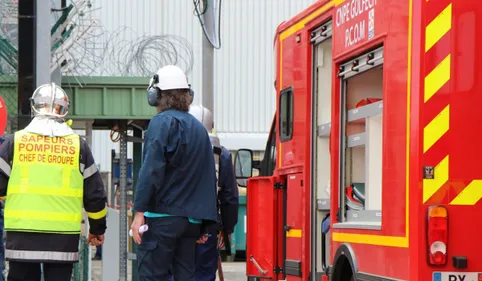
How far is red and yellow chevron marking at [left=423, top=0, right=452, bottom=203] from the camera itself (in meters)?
6.00

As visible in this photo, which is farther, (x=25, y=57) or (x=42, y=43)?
(x=25, y=57)

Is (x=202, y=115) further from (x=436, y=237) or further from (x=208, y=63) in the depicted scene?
(x=436, y=237)

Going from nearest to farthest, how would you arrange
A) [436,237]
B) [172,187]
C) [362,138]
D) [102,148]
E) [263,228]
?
[436,237], [362,138], [172,187], [263,228], [102,148]

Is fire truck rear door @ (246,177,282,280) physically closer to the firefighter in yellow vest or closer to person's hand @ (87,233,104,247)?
person's hand @ (87,233,104,247)

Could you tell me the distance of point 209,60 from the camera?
15.6 metres

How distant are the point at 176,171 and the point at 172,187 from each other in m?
0.11

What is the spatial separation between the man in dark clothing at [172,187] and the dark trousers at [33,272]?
0.50 m

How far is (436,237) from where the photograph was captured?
598 centimetres

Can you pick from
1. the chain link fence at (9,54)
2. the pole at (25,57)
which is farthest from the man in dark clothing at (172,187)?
the chain link fence at (9,54)

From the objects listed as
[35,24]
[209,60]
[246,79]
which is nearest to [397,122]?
[35,24]

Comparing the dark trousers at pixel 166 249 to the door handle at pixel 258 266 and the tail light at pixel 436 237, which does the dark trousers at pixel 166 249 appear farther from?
the tail light at pixel 436 237

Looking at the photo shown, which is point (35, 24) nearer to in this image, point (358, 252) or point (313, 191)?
point (313, 191)

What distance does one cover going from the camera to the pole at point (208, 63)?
50.8ft

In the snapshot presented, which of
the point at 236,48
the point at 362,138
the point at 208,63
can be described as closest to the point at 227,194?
the point at 362,138
